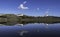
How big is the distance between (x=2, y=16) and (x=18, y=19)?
637 inches

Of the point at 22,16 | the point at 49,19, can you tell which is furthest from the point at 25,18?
the point at 49,19

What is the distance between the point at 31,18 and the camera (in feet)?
656

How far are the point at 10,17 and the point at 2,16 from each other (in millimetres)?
9083

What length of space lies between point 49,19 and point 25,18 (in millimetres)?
31474

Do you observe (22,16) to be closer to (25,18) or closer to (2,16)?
(25,18)

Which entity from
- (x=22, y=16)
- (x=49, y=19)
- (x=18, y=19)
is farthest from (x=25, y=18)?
(x=49, y=19)

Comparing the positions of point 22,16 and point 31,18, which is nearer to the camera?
point 22,16

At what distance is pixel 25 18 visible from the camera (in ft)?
601

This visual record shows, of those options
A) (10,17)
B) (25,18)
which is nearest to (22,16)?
(25,18)

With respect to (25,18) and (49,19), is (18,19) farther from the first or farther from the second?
(49,19)

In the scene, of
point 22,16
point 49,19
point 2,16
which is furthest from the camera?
point 49,19

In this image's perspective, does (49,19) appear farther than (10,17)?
Yes

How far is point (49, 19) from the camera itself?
198 m

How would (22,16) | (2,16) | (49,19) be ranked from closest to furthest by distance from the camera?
(2,16) → (22,16) → (49,19)
